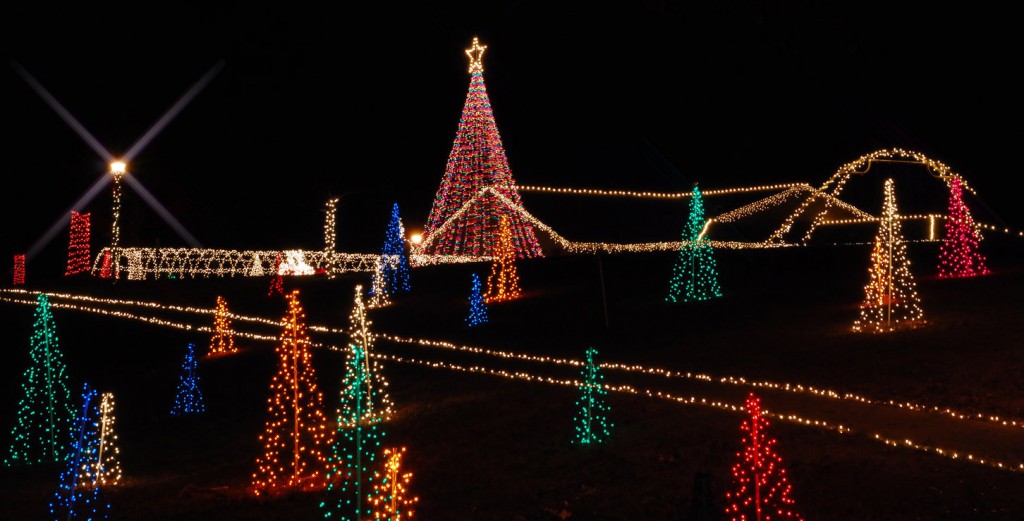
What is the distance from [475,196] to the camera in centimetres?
2602

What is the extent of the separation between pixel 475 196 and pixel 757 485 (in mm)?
20171

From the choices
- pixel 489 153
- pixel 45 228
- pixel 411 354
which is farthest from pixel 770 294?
pixel 45 228

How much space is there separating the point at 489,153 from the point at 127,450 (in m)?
16.2

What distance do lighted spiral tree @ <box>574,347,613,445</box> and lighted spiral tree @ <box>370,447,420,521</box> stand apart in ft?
6.56

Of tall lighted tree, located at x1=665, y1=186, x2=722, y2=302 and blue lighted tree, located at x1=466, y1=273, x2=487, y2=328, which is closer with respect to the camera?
blue lighted tree, located at x1=466, y1=273, x2=487, y2=328

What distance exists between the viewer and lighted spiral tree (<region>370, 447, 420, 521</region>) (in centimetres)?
689

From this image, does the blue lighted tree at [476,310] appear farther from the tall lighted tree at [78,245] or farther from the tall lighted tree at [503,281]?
the tall lighted tree at [78,245]

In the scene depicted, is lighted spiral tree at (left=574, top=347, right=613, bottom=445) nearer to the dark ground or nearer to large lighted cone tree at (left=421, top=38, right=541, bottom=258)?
the dark ground

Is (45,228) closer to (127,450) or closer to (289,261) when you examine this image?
(289,261)

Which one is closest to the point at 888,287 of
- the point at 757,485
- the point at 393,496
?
the point at 757,485

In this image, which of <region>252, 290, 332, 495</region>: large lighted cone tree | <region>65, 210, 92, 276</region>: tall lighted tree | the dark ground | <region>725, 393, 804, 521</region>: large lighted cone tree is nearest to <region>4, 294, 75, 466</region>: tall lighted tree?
the dark ground

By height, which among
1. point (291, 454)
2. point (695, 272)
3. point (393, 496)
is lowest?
point (291, 454)

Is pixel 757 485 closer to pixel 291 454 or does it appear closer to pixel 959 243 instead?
pixel 291 454

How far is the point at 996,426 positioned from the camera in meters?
8.14
